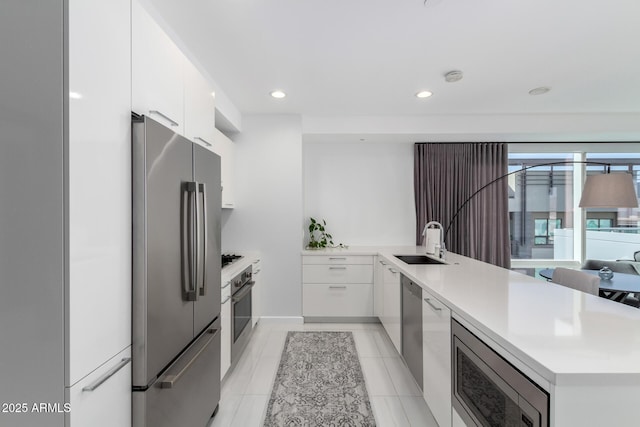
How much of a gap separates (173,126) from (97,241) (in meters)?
0.75

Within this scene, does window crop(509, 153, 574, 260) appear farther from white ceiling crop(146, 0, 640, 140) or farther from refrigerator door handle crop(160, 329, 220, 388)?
refrigerator door handle crop(160, 329, 220, 388)

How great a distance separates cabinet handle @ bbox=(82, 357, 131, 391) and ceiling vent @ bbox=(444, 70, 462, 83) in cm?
→ 291

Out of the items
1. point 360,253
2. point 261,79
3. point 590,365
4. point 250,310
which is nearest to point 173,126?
point 261,79

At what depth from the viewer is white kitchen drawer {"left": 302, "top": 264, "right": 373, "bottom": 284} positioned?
11.6ft

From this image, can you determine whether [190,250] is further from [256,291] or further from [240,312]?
[256,291]

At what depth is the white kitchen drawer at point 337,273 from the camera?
354cm

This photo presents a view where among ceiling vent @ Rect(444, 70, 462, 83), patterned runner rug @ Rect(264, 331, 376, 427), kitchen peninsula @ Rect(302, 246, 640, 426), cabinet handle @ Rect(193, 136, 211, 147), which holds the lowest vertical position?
patterned runner rug @ Rect(264, 331, 376, 427)

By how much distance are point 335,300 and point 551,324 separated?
2553mm

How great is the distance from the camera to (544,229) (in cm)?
421

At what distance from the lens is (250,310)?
118 inches

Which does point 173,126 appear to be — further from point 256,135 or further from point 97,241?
point 256,135

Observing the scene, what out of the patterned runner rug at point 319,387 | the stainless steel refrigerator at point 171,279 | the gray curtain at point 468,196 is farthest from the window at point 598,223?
the stainless steel refrigerator at point 171,279

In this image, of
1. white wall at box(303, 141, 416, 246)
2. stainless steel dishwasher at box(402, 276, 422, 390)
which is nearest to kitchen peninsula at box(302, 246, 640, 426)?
stainless steel dishwasher at box(402, 276, 422, 390)
